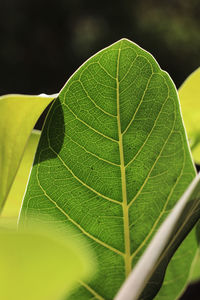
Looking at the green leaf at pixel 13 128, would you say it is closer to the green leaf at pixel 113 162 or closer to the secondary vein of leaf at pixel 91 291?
the green leaf at pixel 113 162

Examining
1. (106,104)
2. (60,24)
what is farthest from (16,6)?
(106,104)

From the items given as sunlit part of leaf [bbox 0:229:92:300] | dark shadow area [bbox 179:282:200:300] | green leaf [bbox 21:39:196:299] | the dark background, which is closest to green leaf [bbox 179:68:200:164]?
green leaf [bbox 21:39:196:299]

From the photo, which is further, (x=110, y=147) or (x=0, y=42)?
(x=0, y=42)

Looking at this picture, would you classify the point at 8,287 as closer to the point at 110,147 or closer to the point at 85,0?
the point at 110,147

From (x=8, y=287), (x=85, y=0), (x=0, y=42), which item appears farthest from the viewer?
(x=85, y=0)

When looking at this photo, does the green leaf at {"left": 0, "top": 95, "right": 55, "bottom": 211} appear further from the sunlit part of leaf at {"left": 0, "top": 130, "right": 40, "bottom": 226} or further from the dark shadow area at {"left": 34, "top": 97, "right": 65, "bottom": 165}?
the sunlit part of leaf at {"left": 0, "top": 130, "right": 40, "bottom": 226}

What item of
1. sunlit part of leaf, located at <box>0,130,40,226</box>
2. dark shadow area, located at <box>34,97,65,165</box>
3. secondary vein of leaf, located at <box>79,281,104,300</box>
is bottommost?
secondary vein of leaf, located at <box>79,281,104,300</box>

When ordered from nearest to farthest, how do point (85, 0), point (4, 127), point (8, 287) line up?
1. point (8, 287)
2. point (4, 127)
3. point (85, 0)
